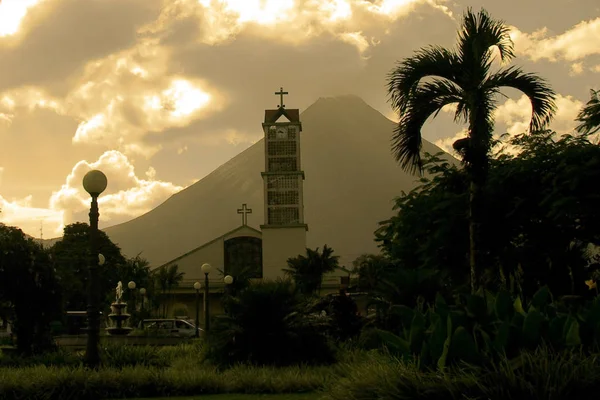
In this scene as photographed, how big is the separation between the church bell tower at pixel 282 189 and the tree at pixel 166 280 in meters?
→ 8.20

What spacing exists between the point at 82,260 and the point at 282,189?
1816 cm

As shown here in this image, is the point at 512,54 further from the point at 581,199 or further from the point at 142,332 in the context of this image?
the point at 142,332

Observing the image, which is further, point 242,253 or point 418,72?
point 242,253

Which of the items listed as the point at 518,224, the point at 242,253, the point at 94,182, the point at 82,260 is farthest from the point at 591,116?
the point at 242,253

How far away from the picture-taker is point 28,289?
19031 millimetres

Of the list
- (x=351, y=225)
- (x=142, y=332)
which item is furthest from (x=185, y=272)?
(x=351, y=225)

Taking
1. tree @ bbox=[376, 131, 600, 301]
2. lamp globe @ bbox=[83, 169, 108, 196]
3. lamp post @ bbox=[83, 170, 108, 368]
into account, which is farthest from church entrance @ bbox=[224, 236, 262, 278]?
lamp globe @ bbox=[83, 169, 108, 196]

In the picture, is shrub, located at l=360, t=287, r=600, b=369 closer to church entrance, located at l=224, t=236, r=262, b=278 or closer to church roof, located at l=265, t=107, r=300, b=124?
church roof, located at l=265, t=107, r=300, b=124

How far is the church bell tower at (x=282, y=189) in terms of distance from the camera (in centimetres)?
7025

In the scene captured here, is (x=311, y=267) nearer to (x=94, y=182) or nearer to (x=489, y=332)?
(x=94, y=182)

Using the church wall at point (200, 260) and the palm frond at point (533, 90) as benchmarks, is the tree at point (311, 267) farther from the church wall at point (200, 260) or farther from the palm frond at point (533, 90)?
the palm frond at point (533, 90)

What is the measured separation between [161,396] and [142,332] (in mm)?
17549

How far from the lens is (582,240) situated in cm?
1908

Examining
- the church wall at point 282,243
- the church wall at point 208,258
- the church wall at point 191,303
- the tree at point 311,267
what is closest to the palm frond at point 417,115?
the tree at point 311,267
